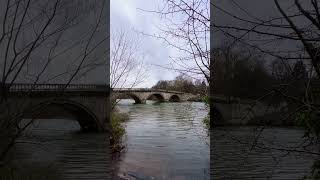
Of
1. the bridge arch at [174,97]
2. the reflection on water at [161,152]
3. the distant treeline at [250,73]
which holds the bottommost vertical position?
the reflection on water at [161,152]

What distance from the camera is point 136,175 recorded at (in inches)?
267

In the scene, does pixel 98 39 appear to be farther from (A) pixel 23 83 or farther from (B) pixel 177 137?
(B) pixel 177 137

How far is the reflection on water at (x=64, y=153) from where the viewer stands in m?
3.54

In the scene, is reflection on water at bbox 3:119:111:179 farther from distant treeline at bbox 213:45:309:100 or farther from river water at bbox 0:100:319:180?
distant treeline at bbox 213:45:309:100

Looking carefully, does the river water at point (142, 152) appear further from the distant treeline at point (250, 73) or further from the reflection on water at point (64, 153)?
the distant treeline at point (250, 73)

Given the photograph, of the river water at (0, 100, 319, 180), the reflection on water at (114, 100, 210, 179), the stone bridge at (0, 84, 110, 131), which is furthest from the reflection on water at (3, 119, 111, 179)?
the reflection on water at (114, 100, 210, 179)

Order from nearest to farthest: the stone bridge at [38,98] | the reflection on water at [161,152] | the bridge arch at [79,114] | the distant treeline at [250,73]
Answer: the distant treeline at [250,73]
the stone bridge at [38,98]
the bridge arch at [79,114]
the reflection on water at [161,152]

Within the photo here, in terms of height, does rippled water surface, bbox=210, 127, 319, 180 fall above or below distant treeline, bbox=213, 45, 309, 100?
A: below

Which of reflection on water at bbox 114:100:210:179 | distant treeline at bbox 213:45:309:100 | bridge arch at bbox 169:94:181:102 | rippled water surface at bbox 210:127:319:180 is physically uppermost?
distant treeline at bbox 213:45:309:100

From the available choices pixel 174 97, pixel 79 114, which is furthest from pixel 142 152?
pixel 79 114

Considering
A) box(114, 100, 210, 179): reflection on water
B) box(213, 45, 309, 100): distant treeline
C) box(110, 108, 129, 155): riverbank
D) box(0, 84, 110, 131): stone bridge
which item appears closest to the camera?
box(213, 45, 309, 100): distant treeline

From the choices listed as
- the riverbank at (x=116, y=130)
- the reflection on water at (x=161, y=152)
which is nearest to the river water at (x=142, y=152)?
the reflection on water at (x=161, y=152)

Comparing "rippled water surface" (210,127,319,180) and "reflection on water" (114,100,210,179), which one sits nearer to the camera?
"rippled water surface" (210,127,319,180)

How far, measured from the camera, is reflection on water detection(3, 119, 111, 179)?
11.6ft
